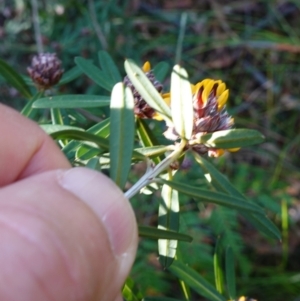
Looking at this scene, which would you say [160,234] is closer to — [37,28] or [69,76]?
[69,76]

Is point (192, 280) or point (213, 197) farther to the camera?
point (192, 280)

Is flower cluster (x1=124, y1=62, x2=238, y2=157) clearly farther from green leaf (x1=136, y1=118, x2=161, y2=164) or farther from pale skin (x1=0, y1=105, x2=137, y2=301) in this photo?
pale skin (x1=0, y1=105, x2=137, y2=301)

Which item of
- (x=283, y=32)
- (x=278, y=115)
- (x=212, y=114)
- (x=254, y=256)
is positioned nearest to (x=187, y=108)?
(x=212, y=114)

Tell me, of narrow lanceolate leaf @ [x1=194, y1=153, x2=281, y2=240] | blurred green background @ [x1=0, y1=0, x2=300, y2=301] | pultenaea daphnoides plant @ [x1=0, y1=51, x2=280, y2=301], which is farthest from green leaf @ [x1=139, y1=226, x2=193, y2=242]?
blurred green background @ [x1=0, y1=0, x2=300, y2=301]

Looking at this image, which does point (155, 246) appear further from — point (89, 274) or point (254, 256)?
point (89, 274)

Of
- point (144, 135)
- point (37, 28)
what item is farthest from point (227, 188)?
point (37, 28)

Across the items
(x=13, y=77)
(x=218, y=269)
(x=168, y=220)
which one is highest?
(x=13, y=77)
